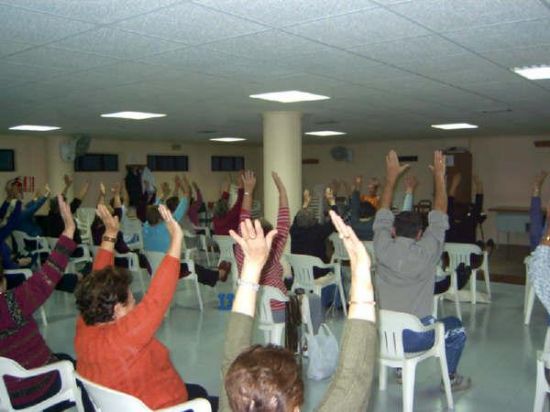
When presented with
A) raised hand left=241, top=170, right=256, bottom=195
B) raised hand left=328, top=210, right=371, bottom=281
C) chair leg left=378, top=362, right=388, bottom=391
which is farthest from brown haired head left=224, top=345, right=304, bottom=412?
raised hand left=241, top=170, right=256, bottom=195

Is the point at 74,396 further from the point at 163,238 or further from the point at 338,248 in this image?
the point at 338,248

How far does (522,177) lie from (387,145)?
11.2ft

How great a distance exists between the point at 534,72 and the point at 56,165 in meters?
9.17

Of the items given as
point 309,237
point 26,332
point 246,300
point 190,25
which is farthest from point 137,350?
point 309,237

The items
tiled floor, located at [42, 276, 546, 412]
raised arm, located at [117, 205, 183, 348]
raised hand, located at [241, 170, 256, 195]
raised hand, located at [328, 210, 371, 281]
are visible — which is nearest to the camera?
raised hand, located at [328, 210, 371, 281]

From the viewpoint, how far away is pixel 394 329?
327cm

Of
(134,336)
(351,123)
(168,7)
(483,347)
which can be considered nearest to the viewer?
(134,336)

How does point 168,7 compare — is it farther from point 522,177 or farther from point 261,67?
point 522,177

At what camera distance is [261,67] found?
3.72 meters

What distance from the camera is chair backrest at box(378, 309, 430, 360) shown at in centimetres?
323

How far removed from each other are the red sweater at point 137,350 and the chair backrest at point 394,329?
157 cm

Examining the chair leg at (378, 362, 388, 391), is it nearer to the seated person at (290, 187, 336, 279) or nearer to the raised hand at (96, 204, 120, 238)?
the seated person at (290, 187, 336, 279)

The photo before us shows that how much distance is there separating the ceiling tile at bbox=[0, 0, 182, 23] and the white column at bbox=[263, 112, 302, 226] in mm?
4202

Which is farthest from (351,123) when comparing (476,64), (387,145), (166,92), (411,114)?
(387,145)
